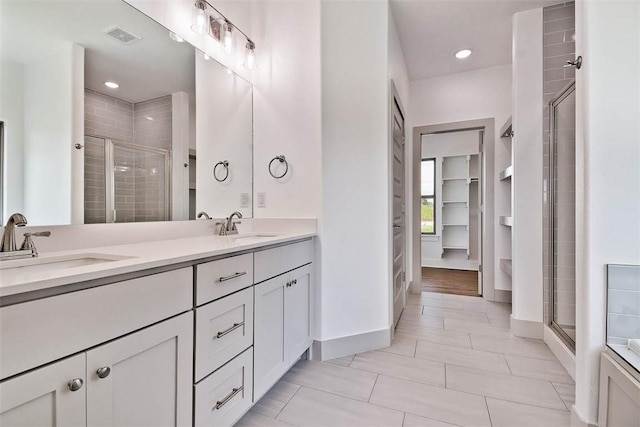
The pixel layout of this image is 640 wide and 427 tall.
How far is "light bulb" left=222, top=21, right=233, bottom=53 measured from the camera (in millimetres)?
2018

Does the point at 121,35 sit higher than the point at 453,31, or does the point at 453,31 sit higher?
the point at 453,31

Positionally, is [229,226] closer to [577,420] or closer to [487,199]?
[577,420]

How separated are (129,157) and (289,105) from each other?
3.64ft

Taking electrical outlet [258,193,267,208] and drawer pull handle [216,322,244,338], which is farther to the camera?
electrical outlet [258,193,267,208]

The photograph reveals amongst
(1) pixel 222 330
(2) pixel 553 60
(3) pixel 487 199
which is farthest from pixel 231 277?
(3) pixel 487 199

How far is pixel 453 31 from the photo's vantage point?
286cm

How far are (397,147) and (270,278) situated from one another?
1.81 m

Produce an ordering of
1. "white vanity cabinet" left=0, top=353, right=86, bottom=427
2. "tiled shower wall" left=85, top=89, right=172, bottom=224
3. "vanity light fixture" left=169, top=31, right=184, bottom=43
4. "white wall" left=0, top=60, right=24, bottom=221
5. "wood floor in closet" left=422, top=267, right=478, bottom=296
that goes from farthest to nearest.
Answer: "wood floor in closet" left=422, top=267, right=478, bottom=296
"vanity light fixture" left=169, top=31, right=184, bottom=43
"tiled shower wall" left=85, top=89, right=172, bottom=224
"white wall" left=0, top=60, right=24, bottom=221
"white vanity cabinet" left=0, top=353, right=86, bottom=427

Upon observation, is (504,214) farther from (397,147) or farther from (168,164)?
(168,164)

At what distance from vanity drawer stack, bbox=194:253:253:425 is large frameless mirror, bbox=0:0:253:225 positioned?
0.64 metres

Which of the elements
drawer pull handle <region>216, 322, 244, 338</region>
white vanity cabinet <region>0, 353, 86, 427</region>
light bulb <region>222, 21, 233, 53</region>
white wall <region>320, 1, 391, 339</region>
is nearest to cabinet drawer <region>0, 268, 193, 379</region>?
white vanity cabinet <region>0, 353, 86, 427</region>

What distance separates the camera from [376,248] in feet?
7.24

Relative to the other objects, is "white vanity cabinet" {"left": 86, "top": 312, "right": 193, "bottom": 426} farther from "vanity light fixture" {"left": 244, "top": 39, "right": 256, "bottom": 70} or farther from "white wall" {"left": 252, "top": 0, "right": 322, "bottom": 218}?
"vanity light fixture" {"left": 244, "top": 39, "right": 256, "bottom": 70}

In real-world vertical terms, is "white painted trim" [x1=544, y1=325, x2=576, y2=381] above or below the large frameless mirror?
below
